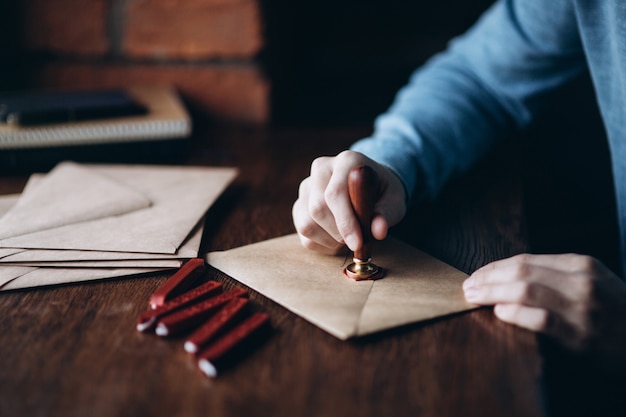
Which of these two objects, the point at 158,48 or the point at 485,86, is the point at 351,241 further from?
the point at 158,48

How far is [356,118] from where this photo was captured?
1305 millimetres

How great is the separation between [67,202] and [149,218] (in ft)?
0.42

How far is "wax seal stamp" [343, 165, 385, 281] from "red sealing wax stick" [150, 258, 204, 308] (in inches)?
6.1

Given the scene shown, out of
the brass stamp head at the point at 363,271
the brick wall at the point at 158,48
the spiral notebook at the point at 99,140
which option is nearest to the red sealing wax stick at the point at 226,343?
the brass stamp head at the point at 363,271

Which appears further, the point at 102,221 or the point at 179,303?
the point at 102,221

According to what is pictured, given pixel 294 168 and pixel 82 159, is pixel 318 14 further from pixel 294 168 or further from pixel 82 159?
pixel 82 159

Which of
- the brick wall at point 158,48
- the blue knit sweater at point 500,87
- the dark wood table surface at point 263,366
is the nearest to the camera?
the dark wood table surface at point 263,366

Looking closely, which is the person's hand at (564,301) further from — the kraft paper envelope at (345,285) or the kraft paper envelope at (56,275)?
the kraft paper envelope at (56,275)

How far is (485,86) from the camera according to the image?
3.41ft

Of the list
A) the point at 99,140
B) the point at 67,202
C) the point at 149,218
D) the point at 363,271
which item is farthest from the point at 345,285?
the point at 99,140

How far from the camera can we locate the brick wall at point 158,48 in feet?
4.03

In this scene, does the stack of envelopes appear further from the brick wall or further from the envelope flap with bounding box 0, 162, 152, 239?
the brick wall

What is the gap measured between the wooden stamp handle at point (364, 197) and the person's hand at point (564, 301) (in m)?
0.11

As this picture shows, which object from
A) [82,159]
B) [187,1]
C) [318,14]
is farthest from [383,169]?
[318,14]
